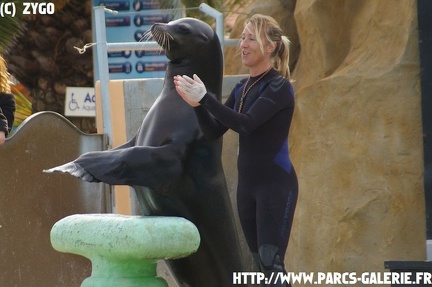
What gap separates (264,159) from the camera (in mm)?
5141

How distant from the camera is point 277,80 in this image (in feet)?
17.0

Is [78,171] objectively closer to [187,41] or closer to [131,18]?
[187,41]

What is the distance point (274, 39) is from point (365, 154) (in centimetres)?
198

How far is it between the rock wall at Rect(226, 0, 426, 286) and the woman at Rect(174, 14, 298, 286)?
1.80 m

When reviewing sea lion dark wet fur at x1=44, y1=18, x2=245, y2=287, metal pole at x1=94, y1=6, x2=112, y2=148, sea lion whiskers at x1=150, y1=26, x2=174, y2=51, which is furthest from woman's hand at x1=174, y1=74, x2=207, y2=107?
metal pole at x1=94, y1=6, x2=112, y2=148

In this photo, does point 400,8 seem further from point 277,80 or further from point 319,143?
point 277,80

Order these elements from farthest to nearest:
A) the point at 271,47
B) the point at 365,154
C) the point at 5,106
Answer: the point at 5,106 → the point at 365,154 → the point at 271,47

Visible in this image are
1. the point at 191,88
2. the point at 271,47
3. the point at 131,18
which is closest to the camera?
the point at 191,88

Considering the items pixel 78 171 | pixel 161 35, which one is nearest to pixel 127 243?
pixel 78 171

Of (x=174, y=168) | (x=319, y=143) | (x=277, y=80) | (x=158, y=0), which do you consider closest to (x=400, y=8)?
(x=319, y=143)

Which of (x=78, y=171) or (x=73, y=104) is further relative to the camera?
(x=73, y=104)

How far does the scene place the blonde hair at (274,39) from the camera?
527 centimetres

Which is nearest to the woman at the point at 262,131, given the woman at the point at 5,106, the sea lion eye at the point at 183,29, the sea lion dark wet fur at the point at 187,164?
the sea lion dark wet fur at the point at 187,164

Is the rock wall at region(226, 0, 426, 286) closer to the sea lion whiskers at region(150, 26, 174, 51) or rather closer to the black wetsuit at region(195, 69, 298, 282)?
the black wetsuit at region(195, 69, 298, 282)
